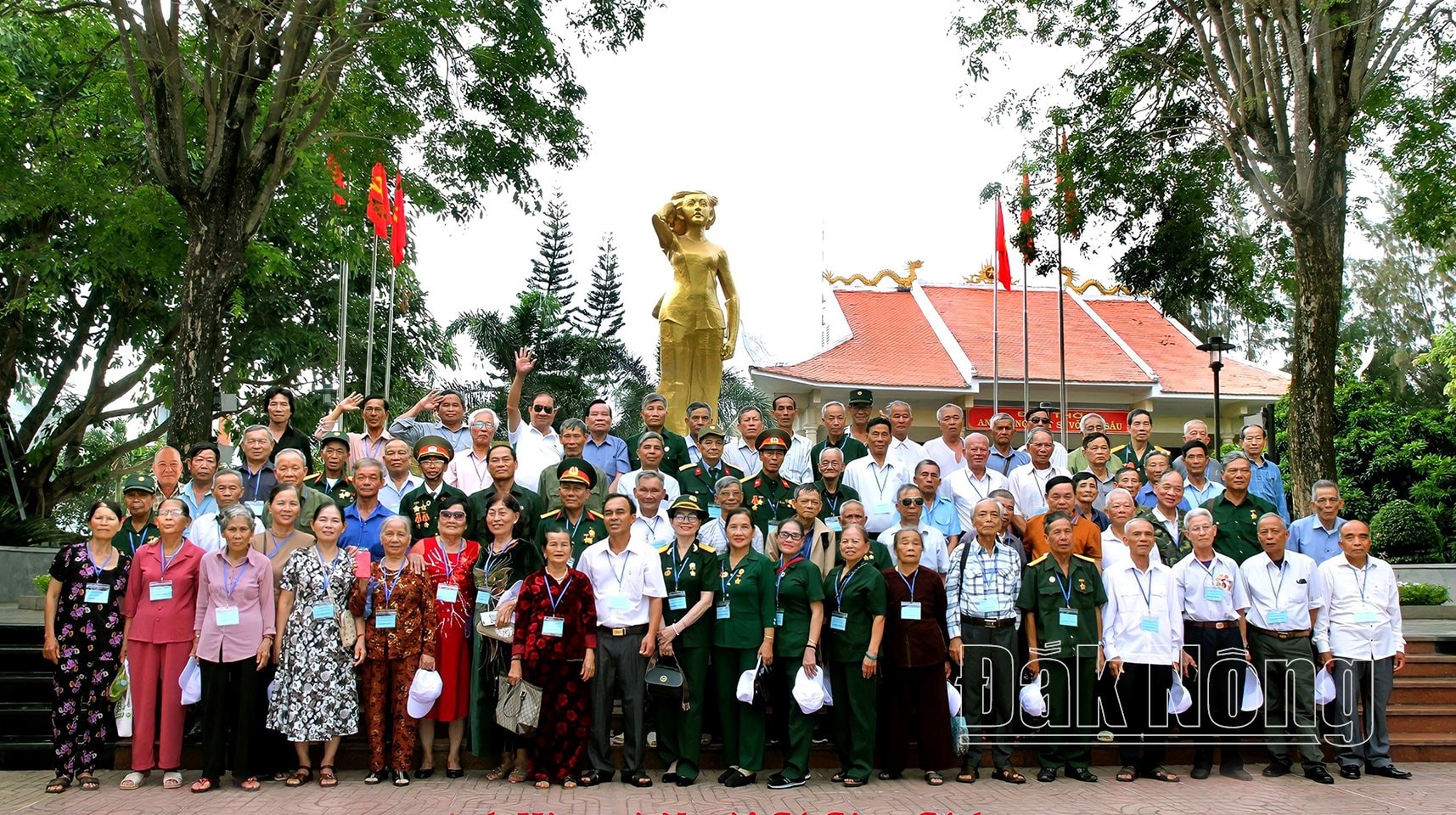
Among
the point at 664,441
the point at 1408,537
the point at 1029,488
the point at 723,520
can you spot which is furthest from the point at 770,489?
the point at 1408,537

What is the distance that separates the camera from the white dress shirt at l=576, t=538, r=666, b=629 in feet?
22.3

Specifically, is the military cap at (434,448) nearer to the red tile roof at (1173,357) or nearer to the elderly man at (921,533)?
the elderly man at (921,533)

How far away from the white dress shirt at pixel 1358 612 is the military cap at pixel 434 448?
5.70 m

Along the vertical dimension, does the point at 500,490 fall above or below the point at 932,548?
above

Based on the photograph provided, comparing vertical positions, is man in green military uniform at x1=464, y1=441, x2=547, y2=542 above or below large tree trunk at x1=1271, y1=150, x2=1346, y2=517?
below

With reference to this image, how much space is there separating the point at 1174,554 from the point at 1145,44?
26.0ft

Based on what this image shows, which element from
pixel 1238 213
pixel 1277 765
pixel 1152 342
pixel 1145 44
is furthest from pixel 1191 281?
pixel 1152 342

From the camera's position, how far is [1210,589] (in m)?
7.25

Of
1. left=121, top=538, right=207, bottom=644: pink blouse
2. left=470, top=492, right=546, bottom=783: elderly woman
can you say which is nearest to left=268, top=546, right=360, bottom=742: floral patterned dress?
left=121, top=538, right=207, bottom=644: pink blouse

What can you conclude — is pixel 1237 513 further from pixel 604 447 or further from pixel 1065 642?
pixel 604 447

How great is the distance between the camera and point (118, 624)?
6.76m

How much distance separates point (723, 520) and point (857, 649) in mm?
1223

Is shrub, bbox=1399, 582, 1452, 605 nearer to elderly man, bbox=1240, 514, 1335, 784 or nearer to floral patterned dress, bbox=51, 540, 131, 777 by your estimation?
elderly man, bbox=1240, 514, 1335, 784

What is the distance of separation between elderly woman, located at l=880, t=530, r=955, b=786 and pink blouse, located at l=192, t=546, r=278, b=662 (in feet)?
11.9
